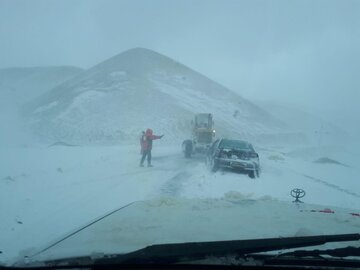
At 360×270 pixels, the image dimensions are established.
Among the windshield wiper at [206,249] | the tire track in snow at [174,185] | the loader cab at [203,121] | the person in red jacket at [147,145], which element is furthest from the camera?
the loader cab at [203,121]

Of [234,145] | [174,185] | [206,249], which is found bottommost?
[174,185]

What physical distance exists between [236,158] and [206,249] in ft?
28.4

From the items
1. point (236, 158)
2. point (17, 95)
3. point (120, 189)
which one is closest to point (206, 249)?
point (120, 189)

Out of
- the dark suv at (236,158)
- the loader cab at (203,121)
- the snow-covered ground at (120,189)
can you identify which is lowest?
the snow-covered ground at (120,189)

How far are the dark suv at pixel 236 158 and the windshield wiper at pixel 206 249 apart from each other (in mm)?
6619

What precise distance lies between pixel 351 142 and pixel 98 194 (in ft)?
41.9

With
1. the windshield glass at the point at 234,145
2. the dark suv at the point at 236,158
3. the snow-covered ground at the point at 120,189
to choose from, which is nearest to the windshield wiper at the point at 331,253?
the snow-covered ground at the point at 120,189

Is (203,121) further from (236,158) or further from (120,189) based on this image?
(120,189)

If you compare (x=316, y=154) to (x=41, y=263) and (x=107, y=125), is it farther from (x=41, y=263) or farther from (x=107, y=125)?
(x=41, y=263)

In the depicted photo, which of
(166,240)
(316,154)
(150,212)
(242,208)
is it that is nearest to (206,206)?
(242,208)

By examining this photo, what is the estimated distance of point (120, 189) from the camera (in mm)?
9117

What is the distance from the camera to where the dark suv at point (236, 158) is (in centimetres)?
960

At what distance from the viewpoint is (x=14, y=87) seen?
887 inches

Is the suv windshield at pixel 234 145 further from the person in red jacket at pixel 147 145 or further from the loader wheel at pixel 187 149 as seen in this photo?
the loader wheel at pixel 187 149
